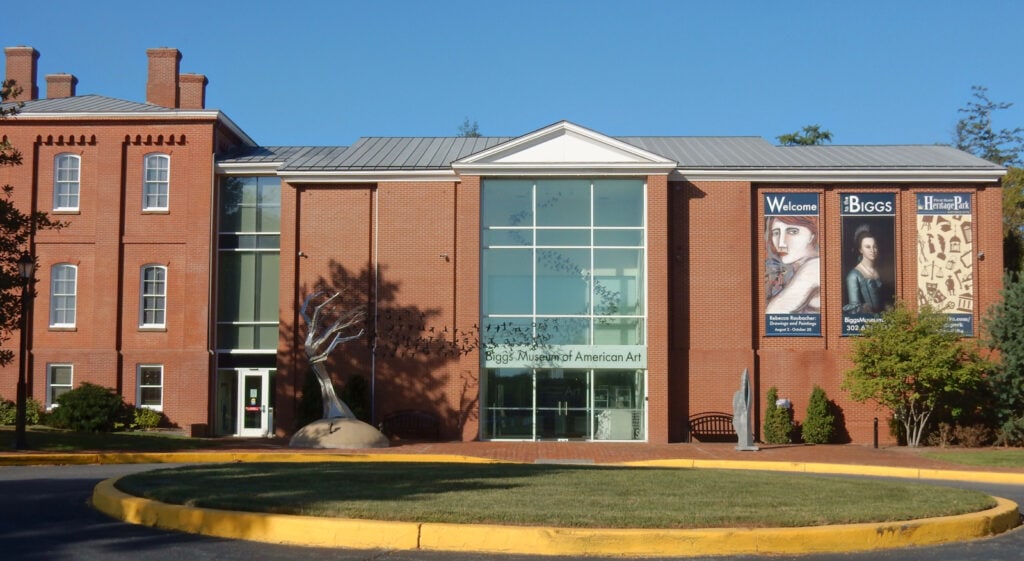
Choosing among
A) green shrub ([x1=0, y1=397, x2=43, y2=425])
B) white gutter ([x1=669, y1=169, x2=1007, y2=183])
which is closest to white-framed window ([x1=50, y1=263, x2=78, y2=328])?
green shrub ([x1=0, y1=397, x2=43, y2=425])

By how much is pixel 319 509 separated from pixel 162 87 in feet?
92.6

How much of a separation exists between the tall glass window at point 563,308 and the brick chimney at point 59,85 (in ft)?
54.3

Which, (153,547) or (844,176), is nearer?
(153,547)

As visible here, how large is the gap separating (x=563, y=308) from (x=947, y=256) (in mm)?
11398

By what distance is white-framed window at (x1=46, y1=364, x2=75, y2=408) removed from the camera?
32.8 m

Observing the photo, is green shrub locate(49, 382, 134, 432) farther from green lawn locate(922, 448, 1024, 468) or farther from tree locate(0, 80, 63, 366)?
green lawn locate(922, 448, 1024, 468)

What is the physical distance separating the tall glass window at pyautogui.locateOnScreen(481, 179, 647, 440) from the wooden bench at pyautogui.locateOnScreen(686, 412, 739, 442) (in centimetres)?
145

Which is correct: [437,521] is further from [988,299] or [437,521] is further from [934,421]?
[988,299]

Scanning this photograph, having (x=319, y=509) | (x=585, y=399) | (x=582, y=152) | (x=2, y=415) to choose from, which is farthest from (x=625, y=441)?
(x=319, y=509)

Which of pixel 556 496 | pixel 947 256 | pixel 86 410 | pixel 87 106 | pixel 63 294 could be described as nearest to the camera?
pixel 556 496

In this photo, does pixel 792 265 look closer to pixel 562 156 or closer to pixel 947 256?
pixel 947 256

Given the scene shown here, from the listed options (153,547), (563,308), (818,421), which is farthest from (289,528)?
(818,421)

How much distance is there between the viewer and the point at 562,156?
31.0 meters

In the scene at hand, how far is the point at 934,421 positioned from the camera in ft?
99.5
